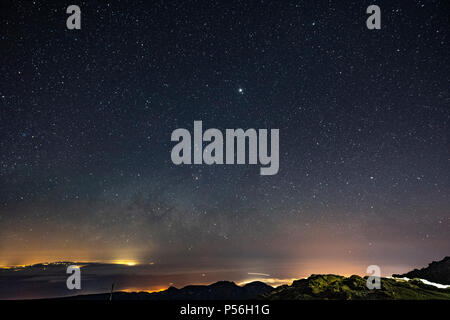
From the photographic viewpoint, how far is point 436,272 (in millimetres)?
167875

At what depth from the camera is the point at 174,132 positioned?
23.7m

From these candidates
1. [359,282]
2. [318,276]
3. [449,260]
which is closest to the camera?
[359,282]

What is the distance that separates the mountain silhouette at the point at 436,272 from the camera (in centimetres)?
16212

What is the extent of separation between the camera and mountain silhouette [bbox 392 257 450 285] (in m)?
162

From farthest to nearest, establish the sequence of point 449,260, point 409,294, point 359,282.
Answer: point 449,260 → point 359,282 → point 409,294
